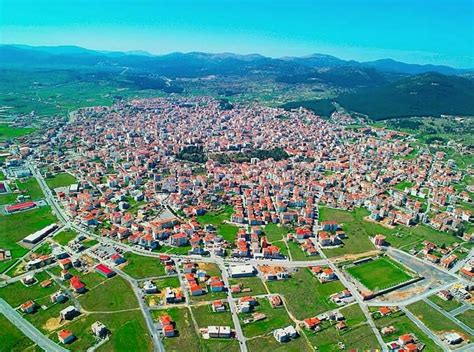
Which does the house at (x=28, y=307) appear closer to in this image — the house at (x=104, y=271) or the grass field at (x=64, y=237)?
the house at (x=104, y=271)

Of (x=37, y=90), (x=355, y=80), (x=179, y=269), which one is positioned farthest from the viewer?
(x=355, y=80)

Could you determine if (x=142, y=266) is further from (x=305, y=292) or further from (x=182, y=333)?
(x=305, y=292)

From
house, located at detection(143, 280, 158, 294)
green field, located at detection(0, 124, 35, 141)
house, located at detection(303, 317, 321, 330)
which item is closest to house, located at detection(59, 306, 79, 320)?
house, located at detection(143, 280, 158, 294)

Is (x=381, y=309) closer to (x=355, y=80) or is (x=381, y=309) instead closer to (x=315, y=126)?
(x=315, y=126)

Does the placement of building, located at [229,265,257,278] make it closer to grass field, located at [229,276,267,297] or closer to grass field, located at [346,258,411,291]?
grass field, located at [229,276,267,297]

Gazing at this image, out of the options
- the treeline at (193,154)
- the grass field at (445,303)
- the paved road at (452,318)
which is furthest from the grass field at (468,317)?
the treeline at (193,154)

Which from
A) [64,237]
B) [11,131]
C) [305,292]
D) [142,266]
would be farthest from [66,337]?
[11,131]

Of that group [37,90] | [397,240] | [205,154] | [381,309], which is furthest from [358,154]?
[37,90]
